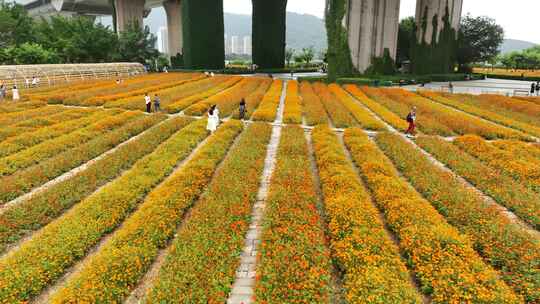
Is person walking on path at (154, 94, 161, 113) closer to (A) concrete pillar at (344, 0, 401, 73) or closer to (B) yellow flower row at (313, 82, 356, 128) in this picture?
(B) yellow flower row at (313, 82, 356, 128)

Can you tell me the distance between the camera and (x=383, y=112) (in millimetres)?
28219

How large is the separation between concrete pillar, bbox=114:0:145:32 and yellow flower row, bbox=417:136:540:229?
86.1m

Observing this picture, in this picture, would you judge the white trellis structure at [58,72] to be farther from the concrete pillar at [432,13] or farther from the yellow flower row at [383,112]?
the concrete pillar at [432,13]

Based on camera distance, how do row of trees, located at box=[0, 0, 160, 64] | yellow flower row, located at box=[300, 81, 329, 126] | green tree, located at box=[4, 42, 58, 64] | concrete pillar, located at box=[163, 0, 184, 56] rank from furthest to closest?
concrete pillar, located at box=[163, 0, 184, 56]
row of trees, located at box=[0, 0, 160, 64]
green tree, located at box=[4, 42, 58, 64]
yellow flower row, located at box=[300, 81, 329, 126]

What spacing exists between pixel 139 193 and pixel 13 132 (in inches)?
488

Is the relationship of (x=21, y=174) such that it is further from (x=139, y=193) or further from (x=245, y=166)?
(x=245, y=166)

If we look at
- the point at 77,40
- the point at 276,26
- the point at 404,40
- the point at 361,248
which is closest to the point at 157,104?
the point at 361,248

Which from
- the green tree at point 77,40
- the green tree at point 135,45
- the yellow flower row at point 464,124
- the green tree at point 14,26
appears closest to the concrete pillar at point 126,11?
the green tree at point 135,45

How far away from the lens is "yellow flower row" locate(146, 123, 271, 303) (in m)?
7.33

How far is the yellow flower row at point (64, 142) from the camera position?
15.2 meters

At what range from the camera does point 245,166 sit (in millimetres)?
14914

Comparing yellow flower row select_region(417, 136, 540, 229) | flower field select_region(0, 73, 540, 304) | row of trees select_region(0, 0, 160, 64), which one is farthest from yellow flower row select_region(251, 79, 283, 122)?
row of trees select_region(0, 0, 160, 64)

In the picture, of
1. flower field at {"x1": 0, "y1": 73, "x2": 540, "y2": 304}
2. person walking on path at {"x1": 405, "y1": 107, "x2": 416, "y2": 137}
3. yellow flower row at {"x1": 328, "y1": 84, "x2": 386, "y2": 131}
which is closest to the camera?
flower field at {"x1": 0, "y1": 73, "x2": 540, "y2": 304}

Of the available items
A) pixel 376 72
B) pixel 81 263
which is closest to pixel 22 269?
pixel 81 263
